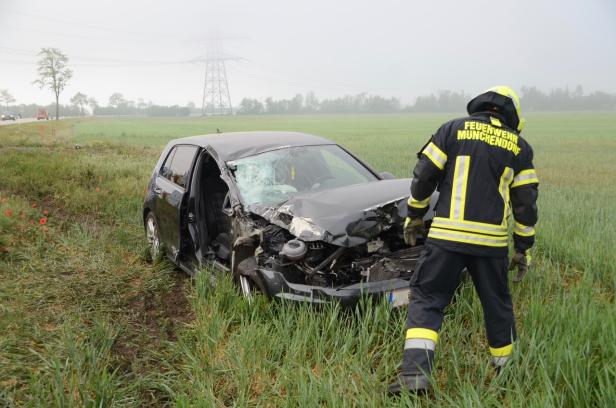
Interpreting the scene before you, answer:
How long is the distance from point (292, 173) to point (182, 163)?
1.41 meters

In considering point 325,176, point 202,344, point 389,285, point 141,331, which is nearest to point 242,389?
point 202,344

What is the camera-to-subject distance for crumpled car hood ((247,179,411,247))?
316 cm

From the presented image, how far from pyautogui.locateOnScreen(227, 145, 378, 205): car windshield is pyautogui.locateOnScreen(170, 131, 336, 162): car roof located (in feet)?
0.23

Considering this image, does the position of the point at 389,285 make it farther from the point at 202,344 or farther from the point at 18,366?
the point at 18,366

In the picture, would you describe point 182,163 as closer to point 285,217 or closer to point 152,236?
point 152,236

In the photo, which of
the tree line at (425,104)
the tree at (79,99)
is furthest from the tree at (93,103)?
the tree line at (425,104)

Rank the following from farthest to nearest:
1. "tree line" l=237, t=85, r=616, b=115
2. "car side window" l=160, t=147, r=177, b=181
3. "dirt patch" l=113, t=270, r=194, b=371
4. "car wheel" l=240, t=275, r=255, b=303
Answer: "tree line" l=237, t=85, r=616, b=115
"car side window" l=160, t=147, r=177, b=181
"car wheel" l=240, t=275, r=255, b=303
"dirt patch" l=113, t=270, r=194, b=371

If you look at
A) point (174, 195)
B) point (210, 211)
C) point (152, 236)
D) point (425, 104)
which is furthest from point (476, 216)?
point (425, 104)

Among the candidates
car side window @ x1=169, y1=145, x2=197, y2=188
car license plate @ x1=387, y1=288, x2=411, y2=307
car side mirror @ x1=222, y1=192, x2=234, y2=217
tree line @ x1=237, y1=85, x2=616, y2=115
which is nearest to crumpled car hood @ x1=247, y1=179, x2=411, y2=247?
car side mirror @ x1=222, y1=192, x2=234, y2=217

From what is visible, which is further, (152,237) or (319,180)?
(152,237)

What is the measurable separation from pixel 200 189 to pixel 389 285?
228 cm

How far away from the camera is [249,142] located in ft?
15.1

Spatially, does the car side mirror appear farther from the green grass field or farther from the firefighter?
the firefighter

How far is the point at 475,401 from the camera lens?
208cm
